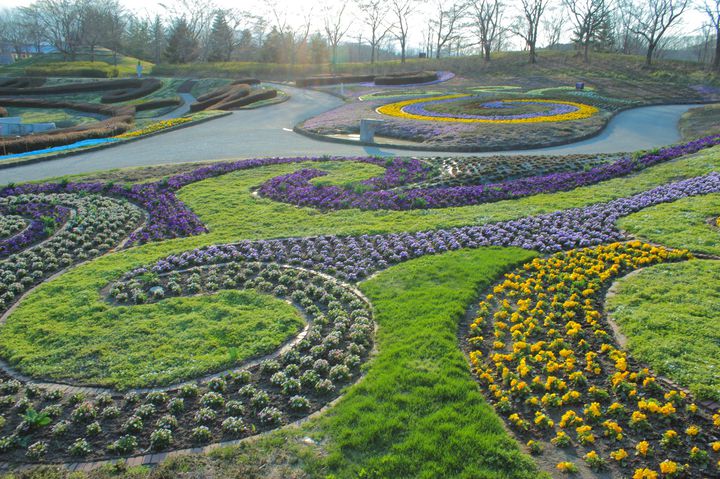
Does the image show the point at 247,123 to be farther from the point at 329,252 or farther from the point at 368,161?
the point at 329,252

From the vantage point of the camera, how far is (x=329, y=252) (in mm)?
8594

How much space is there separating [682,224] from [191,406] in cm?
814

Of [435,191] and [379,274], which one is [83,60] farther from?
[379,274]

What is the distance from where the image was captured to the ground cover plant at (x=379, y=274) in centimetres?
429

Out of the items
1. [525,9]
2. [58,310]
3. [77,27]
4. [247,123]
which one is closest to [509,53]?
[525,9]

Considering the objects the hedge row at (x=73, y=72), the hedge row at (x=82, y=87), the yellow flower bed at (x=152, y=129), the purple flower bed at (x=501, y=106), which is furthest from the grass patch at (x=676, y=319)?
the hedge row at (x=73, y=72)

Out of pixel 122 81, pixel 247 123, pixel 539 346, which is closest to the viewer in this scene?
pixel 539 346

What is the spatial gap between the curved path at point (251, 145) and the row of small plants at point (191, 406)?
10835 millimetres

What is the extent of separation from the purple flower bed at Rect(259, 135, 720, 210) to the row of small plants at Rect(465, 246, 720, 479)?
4216mm

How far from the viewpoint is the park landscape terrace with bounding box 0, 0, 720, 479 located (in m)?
4.34

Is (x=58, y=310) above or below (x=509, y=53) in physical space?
below

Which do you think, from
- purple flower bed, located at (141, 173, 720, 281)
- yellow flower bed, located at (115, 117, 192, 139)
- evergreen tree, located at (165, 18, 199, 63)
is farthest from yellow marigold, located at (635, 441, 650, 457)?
evergreen tree, located at (165, 18, 199, 63)

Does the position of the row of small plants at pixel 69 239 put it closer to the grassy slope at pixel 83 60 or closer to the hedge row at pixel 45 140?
the hedge row at pixel 45 140

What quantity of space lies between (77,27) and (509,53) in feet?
167
